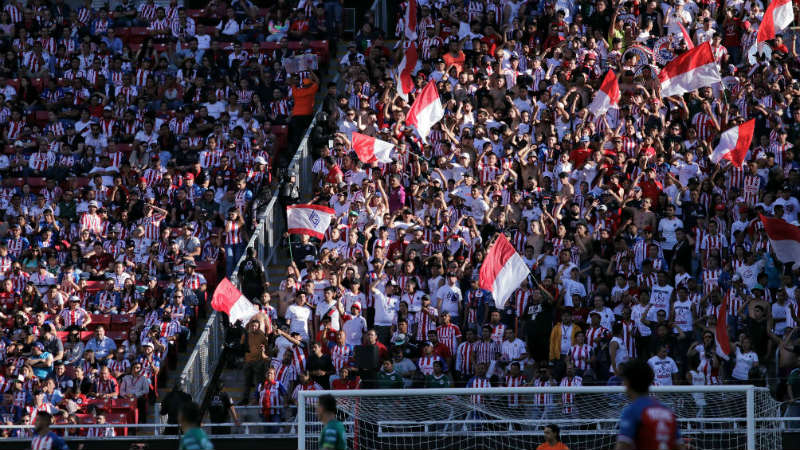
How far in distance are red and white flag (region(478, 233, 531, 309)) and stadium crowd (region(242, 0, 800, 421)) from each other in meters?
0.34

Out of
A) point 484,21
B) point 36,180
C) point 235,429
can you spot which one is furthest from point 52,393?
point 484,21

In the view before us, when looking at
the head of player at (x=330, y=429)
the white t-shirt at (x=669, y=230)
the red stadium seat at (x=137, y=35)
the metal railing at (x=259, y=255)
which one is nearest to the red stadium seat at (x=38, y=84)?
the red stadium seat at (x=137, y=35)

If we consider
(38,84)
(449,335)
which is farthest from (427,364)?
(38,84)

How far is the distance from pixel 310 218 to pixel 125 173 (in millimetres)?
4500

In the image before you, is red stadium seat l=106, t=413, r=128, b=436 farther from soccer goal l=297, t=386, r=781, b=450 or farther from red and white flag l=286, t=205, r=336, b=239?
red and white flag l=286, t=205, r=336, b=239

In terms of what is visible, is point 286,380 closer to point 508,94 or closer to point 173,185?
point 173,185

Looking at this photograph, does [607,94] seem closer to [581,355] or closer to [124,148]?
[581,355]

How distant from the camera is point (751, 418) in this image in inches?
696

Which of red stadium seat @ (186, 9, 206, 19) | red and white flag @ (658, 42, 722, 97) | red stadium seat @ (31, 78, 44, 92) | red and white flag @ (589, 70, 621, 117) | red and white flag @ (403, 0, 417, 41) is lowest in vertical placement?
red and white flag @ (589, 70, 621, 117)

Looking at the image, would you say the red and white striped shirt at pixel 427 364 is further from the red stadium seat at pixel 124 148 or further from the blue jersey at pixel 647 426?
the blue jersey at pixel 647 426

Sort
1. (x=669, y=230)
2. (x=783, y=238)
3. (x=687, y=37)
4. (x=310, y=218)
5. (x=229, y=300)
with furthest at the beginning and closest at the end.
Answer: (x=687, y=37) < (x=310, y=218) < (x=669, y=230) < (x=783, y=238) < (x=229, y=300)

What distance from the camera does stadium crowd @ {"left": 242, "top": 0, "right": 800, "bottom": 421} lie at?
20.0 meters

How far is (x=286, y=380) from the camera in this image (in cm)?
1995

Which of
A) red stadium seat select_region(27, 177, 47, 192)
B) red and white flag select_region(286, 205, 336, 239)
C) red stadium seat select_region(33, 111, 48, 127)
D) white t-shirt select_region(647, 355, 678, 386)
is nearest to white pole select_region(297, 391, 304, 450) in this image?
white t-shirt select_region(647, 355, 678, 386)
